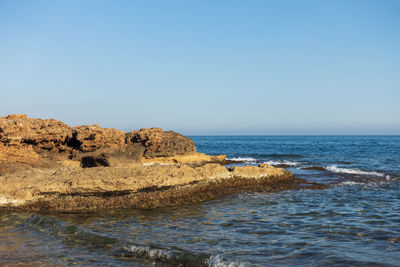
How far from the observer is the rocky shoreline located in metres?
11.9

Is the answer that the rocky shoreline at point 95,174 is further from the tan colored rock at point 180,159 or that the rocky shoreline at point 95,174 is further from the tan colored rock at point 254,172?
the tan colored rock at point 180,159

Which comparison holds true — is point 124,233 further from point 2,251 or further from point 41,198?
point 41,198

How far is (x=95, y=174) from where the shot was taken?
1355cm

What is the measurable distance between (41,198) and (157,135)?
48.3 feet

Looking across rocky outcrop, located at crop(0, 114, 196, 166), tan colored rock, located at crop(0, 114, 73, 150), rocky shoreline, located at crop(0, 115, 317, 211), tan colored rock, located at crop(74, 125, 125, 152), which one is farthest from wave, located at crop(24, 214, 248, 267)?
tan colored rock, located at crop(74, 125, 125, 152)

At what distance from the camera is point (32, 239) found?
8531 millimetres

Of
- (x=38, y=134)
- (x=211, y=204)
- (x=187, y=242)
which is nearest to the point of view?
(x=187, y=242)

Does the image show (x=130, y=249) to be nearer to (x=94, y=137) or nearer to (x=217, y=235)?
(x=217, y=235)

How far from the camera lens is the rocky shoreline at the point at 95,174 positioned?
39.0ft

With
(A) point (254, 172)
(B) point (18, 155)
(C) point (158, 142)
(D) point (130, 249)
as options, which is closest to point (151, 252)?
(D) point (130, 249)

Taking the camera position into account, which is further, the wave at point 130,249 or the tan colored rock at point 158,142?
the tan colored rock at point 158,142

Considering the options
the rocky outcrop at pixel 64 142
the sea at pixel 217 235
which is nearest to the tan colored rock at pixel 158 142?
the rocky outcrop at pixel 64 142

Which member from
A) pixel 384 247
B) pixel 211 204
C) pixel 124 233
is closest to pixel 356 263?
pixel 384 247

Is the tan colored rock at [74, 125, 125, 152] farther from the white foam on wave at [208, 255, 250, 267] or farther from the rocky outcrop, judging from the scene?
the white foam on wave at [208, 255, 250, 267]
